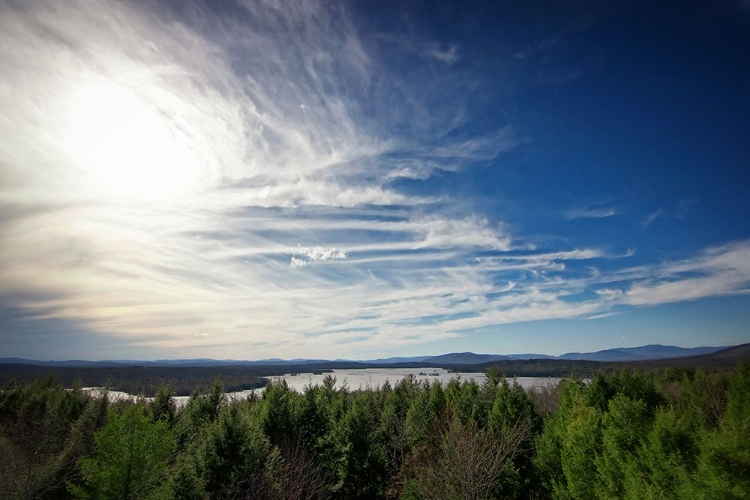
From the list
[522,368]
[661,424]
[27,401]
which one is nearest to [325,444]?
[661,424]

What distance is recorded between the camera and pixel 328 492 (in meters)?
31.2

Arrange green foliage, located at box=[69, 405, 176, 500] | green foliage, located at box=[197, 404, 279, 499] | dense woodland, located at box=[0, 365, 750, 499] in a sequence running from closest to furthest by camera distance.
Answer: green foliage, located at box=[69, 405, 176, 500]
dense woodland, located at box=[0, 365, 750, 499]
green foliage, located at box=[197, 404, 279, 499]

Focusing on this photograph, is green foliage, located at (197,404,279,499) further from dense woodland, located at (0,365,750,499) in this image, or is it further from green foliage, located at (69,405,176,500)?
green foliage, located at (69,405,176,500)

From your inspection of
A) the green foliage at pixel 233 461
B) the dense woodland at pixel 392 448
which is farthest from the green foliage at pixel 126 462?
the green foliage at pixel 233 461

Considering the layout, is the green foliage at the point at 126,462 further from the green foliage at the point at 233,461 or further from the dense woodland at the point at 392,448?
the green foliage at the point at 233,461

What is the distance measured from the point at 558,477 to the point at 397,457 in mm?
21894

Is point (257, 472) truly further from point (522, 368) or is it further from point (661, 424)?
point (522, 368)

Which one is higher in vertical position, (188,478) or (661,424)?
(661,424)

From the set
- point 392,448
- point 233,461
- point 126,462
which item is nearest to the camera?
point 126,462

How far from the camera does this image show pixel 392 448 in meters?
48.8

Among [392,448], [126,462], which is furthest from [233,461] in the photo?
[392,448]

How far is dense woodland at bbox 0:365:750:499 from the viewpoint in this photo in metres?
18.0

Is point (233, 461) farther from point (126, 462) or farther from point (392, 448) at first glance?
→ point (392, 448)

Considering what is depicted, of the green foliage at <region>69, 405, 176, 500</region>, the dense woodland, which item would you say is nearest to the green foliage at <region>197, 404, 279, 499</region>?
the dense woodland
